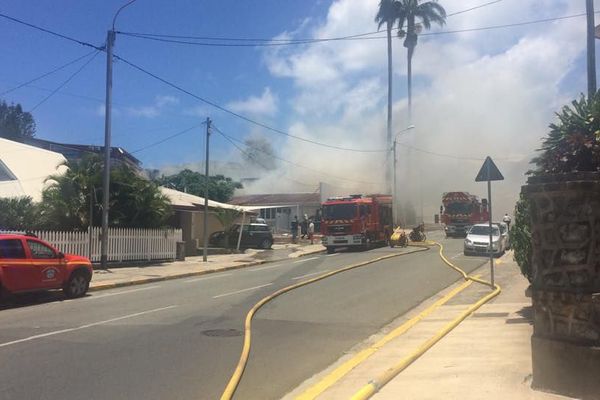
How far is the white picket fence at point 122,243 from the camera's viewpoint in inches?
815

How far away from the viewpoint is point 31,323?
1049 centimetres

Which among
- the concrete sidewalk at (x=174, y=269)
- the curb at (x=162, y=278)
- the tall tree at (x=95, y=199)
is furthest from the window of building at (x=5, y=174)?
the curb at (x=162, y=278)

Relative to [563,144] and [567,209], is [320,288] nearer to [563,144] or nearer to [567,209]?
[563,144]

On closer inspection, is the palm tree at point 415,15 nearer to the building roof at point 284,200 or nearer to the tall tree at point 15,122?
the building roof at point 284,200

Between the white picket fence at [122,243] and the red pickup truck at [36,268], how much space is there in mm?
5869

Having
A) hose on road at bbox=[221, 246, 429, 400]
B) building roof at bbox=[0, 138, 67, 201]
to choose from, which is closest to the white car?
hose on road at bbox=[221, 246, 429, 400]

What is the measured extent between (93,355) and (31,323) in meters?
3.39

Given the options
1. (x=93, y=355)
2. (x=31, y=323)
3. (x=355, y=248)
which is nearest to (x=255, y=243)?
(x=355, y=248)

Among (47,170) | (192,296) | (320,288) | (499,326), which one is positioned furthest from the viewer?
(47,170)

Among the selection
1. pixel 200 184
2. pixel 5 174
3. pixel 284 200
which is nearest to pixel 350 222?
pixel 5 174

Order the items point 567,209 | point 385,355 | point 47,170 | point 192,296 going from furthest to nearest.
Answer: point 47,170
point 192,296
point 385,355
point 567,209

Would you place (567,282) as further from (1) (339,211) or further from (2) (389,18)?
(2) (389,18)

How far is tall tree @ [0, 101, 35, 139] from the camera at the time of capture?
209 feet

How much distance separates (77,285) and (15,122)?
5853 cm
